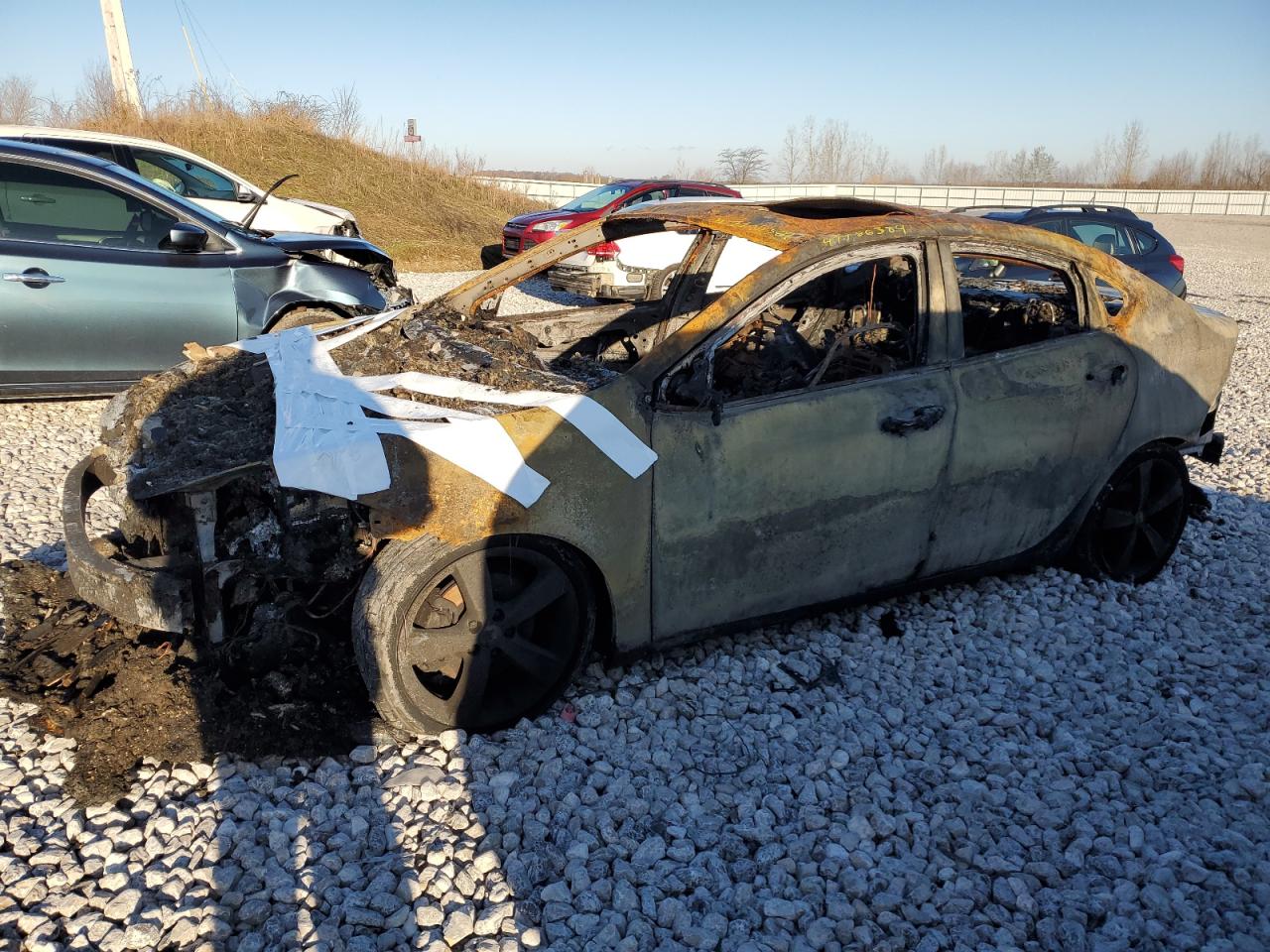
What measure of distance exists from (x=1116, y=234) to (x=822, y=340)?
8272mm

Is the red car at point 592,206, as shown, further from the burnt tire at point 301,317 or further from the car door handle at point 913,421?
the car door handle at point 913,421

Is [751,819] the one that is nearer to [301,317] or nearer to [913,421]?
[913,421]

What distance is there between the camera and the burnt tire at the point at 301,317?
6.36 metres

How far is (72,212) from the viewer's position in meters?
6.07

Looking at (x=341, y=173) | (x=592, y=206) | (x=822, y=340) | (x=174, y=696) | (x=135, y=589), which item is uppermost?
(x=341, y=173)

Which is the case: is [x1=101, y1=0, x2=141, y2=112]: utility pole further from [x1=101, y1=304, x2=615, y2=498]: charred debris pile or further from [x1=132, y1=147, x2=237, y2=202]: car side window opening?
[x1=101, y1=304, x2=615, y2=498]: charred debris pile

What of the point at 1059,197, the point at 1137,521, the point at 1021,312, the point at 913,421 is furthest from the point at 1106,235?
the point at 1059,197

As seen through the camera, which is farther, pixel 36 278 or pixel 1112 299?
pixel 36 278

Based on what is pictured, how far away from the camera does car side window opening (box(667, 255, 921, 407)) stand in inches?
136

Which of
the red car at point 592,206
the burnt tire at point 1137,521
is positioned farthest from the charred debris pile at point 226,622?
the red car at point 592,206

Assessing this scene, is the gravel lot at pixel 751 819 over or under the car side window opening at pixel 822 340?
under

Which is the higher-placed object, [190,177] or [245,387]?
[190,177]

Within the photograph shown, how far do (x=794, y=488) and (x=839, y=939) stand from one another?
1534mm

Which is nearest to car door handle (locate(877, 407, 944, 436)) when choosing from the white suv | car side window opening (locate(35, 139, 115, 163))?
the white suv
